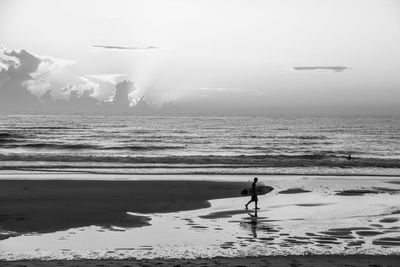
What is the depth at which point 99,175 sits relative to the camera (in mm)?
32750

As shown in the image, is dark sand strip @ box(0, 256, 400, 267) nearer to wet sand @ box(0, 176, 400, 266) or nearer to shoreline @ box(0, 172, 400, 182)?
wet sand @ box(0, 176, 400, 266)

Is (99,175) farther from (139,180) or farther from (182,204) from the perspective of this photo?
(182,204)

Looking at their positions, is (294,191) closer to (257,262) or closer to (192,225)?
(192,225)

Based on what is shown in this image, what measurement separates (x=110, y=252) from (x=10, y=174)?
21617 mm

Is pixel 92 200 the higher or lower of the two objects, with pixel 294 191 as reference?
higher

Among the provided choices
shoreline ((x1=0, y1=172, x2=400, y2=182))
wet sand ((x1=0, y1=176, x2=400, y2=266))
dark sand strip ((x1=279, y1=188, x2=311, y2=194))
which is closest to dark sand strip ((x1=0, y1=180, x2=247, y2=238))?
wet sand ((x1=0, y1=176, x2=400, y2=266))

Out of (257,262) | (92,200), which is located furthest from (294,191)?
(257,262)

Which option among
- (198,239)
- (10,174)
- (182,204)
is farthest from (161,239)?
(10,174)

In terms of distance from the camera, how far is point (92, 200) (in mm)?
22234

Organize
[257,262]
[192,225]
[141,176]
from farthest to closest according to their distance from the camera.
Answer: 1. [141,176]
2. [192,225]
3. [257,262]

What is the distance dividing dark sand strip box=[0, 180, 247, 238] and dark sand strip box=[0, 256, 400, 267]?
→ 4.01 metres

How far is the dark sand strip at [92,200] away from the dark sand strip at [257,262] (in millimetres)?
4008

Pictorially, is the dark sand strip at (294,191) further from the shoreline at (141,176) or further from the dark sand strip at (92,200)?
the shoreline at (141,176)

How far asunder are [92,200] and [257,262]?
467 inches
